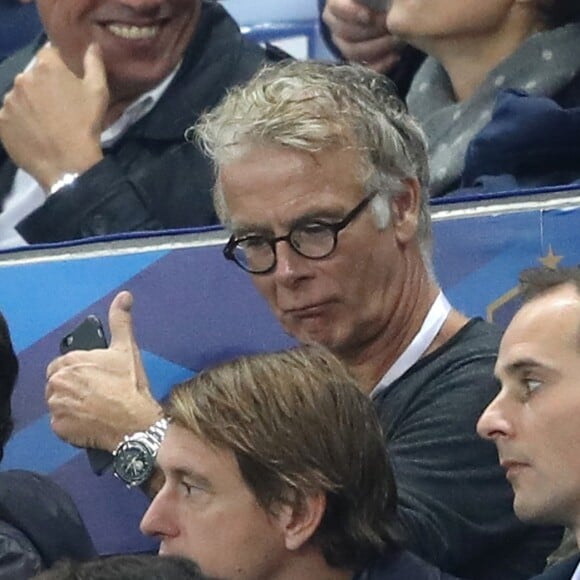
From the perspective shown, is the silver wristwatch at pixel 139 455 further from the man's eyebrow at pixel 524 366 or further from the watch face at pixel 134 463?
the man's eyebrow at pixel 524 366

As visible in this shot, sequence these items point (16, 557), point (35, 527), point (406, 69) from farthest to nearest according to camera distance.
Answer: point (406, 69) < point (35, 527) < point (16, 557)

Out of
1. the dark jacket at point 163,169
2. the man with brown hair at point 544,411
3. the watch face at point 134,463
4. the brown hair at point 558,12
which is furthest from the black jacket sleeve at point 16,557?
the brown hair at point 558,12

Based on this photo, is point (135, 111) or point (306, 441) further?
point (135, 111)

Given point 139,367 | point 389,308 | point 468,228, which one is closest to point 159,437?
point 139,367

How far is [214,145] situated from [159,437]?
1.19 ft

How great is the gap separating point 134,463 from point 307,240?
342 mm

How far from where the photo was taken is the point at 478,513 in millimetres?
1985

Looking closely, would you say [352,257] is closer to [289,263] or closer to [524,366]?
[289,263]

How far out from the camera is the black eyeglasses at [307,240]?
6.99 ft

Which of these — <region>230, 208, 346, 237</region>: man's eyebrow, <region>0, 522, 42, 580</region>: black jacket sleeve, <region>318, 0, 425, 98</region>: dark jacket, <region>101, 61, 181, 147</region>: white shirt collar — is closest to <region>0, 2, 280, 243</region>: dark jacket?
<region>101, 61, 181, 147</region>: white shirt collar

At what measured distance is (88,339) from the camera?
235cm

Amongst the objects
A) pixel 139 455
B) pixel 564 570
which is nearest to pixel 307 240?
pixel 139 455

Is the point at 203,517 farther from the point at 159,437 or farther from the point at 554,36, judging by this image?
the point at 554,36

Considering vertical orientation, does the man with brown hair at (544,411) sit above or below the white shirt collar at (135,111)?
above
